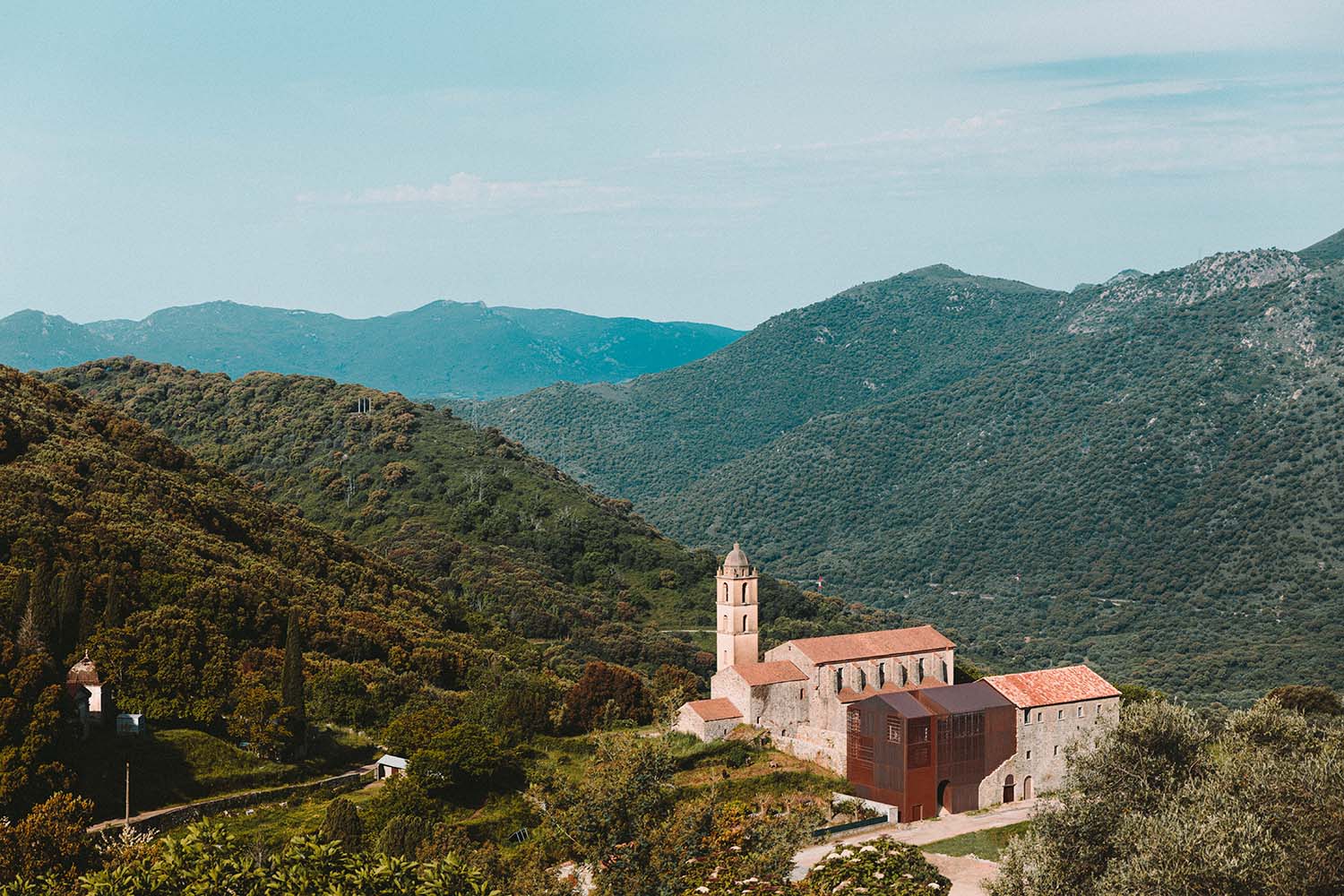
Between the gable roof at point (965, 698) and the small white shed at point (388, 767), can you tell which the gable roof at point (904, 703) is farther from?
the small white shed at point (388, 767)

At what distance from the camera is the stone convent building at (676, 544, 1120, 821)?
157ft

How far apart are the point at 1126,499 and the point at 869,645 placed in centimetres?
9246

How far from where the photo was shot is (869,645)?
5306cm

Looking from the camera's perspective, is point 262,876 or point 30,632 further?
point 30,632

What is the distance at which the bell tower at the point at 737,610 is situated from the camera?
5403 centimetres

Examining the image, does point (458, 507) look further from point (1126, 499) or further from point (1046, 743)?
point (1126, 499)

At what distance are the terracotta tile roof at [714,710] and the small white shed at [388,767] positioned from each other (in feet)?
36.4

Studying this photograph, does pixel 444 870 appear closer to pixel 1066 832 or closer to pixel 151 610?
pixel 1066 832

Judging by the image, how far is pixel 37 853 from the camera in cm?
2723

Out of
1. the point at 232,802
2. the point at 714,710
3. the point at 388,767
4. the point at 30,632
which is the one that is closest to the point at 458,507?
the point at 714,710

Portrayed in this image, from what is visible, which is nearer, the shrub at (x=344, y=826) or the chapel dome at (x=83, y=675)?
the shrub at (x=344, y=826)

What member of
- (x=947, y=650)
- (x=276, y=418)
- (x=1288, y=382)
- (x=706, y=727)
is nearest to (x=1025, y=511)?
(x=1288, y=382)

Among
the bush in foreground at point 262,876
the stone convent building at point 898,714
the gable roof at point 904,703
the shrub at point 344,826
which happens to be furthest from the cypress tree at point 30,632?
the gable roof at point 904,703

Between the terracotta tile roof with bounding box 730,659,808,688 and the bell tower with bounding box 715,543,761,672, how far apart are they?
2.94 metres
